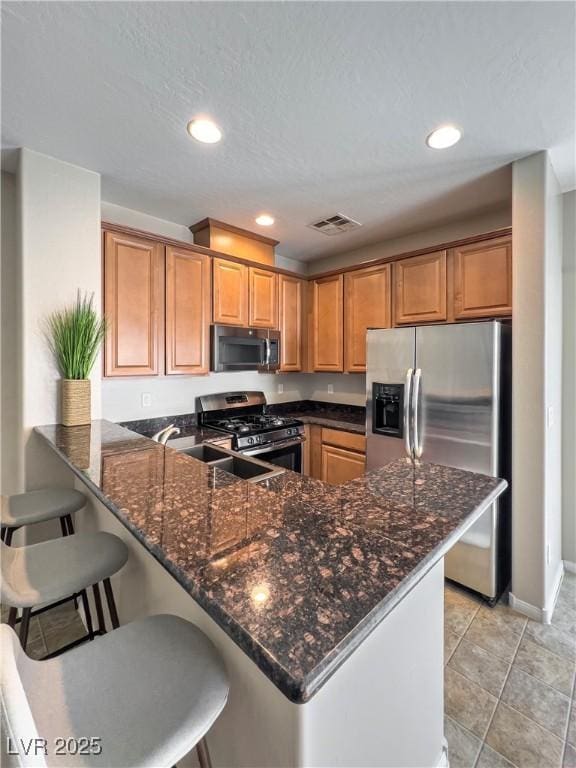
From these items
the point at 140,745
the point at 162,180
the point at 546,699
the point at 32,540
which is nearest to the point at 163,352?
the point at 162,180

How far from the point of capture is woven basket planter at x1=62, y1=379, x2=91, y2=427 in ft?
6.60

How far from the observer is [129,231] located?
2.39 m

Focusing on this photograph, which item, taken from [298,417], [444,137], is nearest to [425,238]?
[444,137]

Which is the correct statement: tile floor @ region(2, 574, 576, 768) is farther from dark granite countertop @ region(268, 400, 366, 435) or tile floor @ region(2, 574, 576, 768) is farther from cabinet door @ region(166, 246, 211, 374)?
→ cabinet door @ region(166, 246, 211, 374)

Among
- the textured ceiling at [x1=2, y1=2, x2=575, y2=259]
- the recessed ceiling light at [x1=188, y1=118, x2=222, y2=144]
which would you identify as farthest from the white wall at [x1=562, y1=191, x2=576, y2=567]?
the recessed ceiling light at [x1=188, y1=118, x2=222, y2=144]

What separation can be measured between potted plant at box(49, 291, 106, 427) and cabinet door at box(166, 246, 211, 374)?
61cm

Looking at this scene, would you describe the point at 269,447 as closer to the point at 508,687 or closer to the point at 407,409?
the point at 407,409

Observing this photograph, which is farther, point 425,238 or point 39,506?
point 425,238

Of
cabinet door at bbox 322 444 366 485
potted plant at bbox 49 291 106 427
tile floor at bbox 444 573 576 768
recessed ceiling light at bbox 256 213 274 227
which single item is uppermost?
recessed ceiling light at bbox 256 213 274 227

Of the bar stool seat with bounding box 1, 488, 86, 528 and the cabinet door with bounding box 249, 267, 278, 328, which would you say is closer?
the bar stool seat with bounding box 1, 488, 86, 528

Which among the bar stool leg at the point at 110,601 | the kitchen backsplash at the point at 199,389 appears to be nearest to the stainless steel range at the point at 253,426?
the kitchen backsplash at the point at 199,389

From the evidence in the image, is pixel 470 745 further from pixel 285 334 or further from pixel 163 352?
pixel 285 334

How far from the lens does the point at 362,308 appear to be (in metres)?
3.26

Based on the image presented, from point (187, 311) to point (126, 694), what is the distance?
7.75ft
